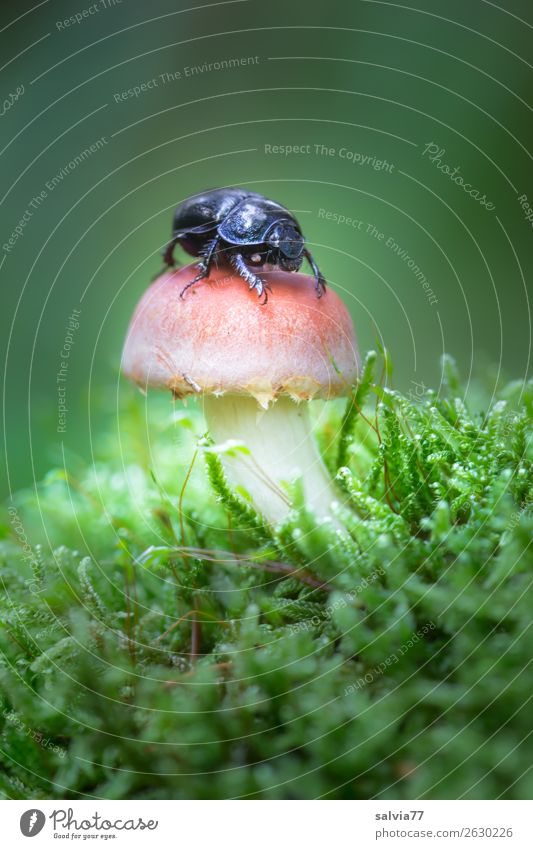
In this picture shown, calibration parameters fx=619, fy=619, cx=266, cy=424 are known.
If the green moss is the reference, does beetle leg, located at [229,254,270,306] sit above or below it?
above

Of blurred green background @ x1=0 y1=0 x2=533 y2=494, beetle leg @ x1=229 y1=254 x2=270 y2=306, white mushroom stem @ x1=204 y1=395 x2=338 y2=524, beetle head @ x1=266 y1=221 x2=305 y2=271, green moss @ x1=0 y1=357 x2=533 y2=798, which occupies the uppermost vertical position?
blurred green background @ x1=0 y1=0 x2=533 y2=494

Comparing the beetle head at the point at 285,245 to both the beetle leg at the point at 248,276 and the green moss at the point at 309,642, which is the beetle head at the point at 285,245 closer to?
the beetle leg at the point at 248,276

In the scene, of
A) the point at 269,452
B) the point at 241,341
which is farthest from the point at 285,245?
the point at 269,452

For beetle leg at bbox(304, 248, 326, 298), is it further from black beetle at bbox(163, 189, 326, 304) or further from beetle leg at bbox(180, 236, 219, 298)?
beetle leg at bbox(180, 236, 219, 298)

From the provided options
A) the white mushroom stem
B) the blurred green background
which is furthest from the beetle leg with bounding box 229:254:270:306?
the blurred green background

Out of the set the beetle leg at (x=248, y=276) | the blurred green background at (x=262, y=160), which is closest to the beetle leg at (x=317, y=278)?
the beetle leg at (x=248, y=276)

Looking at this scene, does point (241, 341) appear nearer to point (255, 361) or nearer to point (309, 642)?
point (255, 361)
